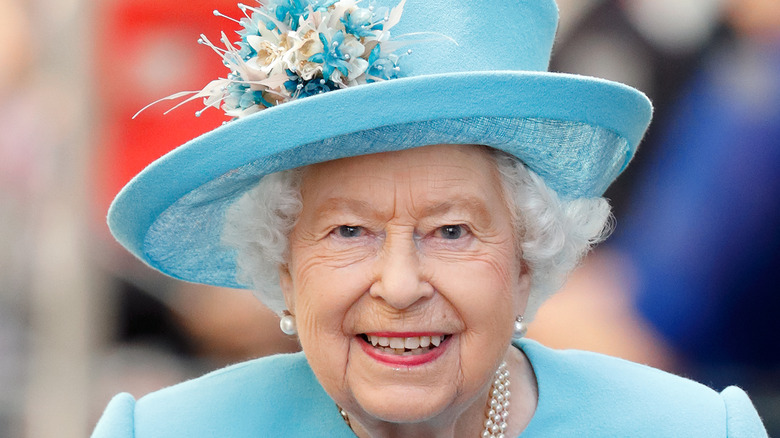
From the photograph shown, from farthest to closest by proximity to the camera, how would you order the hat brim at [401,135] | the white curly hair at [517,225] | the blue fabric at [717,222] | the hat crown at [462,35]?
the blue fabric at [717,222] < the white curly hair at [517,225] < the hat crown at [462,35] < the hat brim at [401,135]

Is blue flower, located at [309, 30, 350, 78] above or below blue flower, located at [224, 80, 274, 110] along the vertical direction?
above

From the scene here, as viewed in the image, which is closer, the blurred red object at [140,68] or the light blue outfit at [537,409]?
the light blue outfit at [537,409]

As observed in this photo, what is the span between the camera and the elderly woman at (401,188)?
2092 millimetres

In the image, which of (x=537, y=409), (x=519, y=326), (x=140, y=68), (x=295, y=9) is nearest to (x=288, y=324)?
(x=519, y=326)

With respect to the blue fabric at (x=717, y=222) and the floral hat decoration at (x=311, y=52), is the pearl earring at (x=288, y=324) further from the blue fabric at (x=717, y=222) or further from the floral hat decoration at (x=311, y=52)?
the blue fabric at (x=717, y=222)

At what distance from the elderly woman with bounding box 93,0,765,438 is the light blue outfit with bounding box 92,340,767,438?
1cm

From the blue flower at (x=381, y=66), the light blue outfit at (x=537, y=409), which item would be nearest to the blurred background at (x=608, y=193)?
the light blue outfit at (x=537, y=409)

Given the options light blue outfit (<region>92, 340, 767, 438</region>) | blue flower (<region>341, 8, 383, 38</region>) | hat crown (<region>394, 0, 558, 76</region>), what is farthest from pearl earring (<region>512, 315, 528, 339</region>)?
blue flower (<region>341, 8, 383, 38</region>)

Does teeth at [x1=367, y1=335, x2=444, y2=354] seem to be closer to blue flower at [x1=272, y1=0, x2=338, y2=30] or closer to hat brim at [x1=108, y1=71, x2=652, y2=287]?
hat brim at [x1=108, y1=71, x2=652, y2=287]

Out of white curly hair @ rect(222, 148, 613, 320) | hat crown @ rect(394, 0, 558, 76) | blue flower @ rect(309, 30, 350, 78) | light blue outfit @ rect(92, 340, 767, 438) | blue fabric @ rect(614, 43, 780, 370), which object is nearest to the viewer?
blue flower @ rect(309, 30, 350, 78)

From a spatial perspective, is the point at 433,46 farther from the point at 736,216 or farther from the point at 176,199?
the point at 736,216

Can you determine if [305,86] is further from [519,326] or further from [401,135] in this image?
[519,326]

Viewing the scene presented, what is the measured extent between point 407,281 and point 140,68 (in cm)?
282

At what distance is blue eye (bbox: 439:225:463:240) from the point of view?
229 cm
